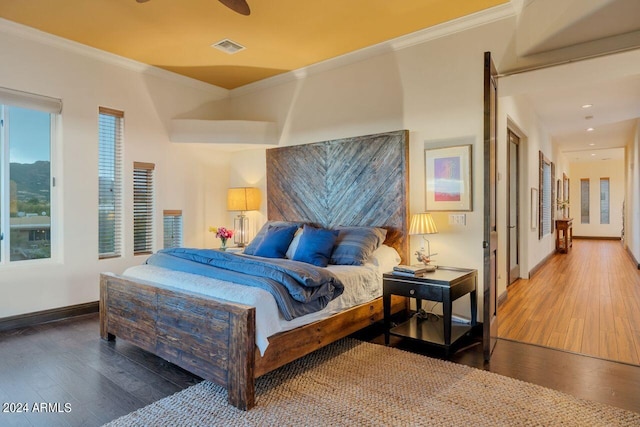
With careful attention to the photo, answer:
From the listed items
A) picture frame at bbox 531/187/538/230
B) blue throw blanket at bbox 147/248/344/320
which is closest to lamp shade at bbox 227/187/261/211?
blue throw blanket at bbox 147/248/344/320

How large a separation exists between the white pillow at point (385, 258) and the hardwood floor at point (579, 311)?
3.99 feet

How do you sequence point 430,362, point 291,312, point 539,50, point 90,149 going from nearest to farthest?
point 291,312 < point 430,362 < point 539,50 < point 90,149

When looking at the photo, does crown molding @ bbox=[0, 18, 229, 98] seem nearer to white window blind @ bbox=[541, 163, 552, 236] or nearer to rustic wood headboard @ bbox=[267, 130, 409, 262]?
rustic wood headboard @ bbox=[267, 130, 409, 262]

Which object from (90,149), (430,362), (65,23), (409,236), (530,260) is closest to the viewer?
(430,362)

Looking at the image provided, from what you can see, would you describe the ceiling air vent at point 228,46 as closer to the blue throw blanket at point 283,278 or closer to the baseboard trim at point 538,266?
the blue throw blanket at point 283,278

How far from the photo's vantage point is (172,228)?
5.24 metres

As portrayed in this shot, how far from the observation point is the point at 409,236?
13.4 ft

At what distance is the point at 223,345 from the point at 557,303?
4205 millimetres

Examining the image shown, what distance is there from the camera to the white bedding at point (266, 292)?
7.95 ft

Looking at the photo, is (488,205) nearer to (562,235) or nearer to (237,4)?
(237,4)

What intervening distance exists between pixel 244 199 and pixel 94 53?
97.6 inches

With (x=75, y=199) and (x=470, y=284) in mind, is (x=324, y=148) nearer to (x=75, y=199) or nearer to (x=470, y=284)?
(x=470, y=284)

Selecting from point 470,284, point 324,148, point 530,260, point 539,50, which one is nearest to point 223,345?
point 470,284

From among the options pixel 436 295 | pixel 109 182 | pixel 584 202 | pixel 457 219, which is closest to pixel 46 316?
pixel 109 182
